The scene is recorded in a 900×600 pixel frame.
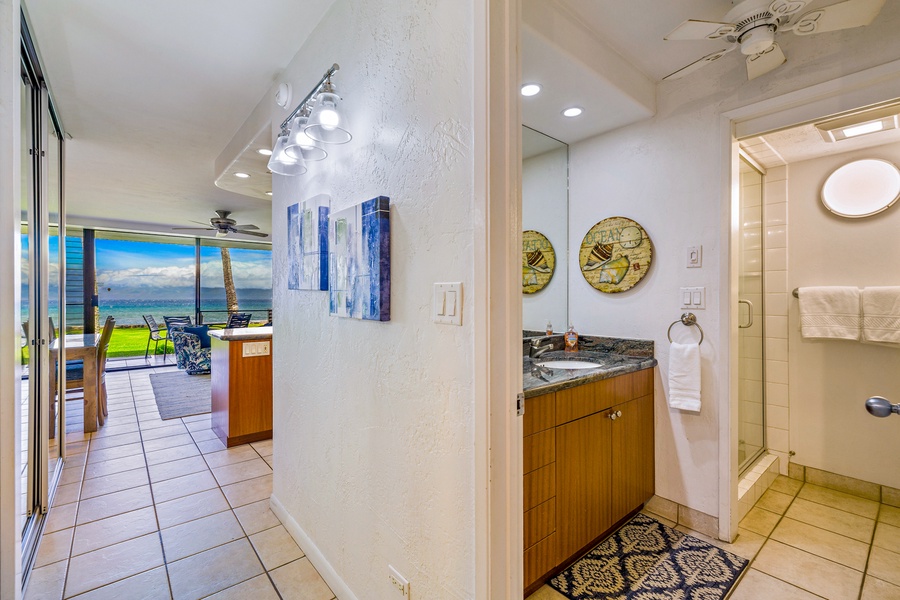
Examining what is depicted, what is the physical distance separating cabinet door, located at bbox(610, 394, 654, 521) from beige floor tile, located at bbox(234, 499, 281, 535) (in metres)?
1.83

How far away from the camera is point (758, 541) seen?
6.37ft

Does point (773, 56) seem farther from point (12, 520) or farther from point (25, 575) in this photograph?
point (25, 575)

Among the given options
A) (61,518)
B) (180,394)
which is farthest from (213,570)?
(180,394)

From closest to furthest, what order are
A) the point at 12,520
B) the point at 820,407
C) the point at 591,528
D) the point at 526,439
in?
the point at 12,520 → the point at 526,439 → the point at 591,528 → the point at 820,407

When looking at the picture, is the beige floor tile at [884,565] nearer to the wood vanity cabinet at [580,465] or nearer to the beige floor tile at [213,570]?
the wood vanity cabinet at [580,465]

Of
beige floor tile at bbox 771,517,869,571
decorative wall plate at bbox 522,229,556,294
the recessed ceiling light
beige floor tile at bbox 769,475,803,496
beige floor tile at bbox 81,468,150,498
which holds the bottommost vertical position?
beige floor tile at bbox 769,475,803,496

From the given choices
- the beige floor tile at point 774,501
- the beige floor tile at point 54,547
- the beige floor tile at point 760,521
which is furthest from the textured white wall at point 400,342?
the beige floor tile at point 774,501

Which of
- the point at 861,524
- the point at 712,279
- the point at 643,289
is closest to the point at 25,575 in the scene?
the point at 643,289

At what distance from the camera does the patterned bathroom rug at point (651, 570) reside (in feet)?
5.24

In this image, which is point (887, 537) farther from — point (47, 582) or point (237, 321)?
point (237, 321)

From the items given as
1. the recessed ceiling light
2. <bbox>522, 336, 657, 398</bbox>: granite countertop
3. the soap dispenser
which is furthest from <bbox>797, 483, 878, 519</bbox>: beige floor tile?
the recessed ceiling light

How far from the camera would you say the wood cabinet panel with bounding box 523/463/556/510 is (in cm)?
146

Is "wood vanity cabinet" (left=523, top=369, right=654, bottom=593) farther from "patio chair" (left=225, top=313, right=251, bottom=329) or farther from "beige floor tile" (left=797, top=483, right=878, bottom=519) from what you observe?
"patio chair" (left=225, top=313, right=251, bottom=329)

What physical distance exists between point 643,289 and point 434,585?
1.88 meters
